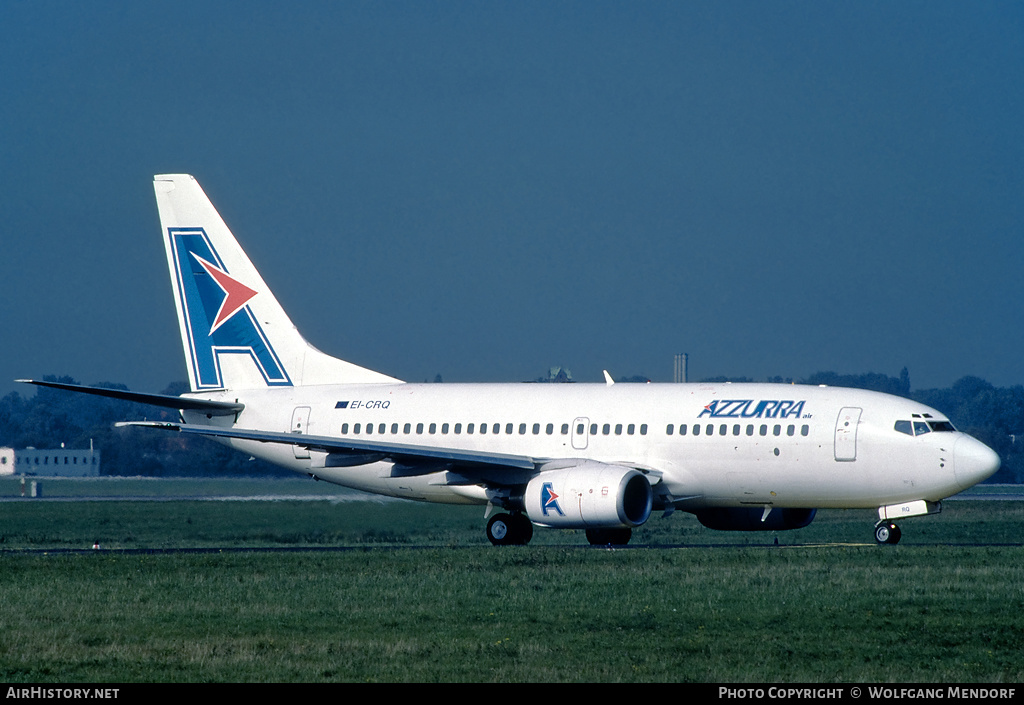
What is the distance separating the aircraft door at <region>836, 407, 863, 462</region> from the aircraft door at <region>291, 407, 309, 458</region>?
13.6 meters

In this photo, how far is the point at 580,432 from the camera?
33.3 metres

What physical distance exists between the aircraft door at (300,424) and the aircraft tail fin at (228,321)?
4.96ft

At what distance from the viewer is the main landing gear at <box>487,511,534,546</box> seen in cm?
3338

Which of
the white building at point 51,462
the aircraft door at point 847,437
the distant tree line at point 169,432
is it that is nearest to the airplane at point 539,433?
the aircraft door at point 847,437

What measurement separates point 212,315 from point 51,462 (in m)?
69.7

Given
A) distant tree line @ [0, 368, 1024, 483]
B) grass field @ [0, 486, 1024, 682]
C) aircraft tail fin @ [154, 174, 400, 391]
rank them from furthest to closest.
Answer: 1. distant tree line @ [0, 368, 1024, 483]
2. aircraft tail fin @ [154, 174, 400, 391]
3. grass field @ [0, 486, 1024, 682]

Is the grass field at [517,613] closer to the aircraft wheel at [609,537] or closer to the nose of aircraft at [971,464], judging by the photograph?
the aircraft wheel at [609,537]

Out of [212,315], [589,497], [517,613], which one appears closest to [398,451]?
[589,497]

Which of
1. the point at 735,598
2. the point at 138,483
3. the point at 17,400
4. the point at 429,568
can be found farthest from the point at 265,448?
the point at 17,400

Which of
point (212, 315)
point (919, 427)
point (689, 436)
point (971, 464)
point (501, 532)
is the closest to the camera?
point (971, 464)

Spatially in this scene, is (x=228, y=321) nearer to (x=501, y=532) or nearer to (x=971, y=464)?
(x=501, y=532)

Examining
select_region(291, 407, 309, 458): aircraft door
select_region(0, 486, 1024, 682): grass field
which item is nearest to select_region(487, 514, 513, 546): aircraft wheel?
select_region(0, 486, 1024, 682): grass field

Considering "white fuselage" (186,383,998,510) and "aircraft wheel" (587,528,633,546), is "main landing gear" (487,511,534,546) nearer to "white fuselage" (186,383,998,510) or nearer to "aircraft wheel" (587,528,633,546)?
"white fuselage" (186,383,998,510)

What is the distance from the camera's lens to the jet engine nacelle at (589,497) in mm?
30000
